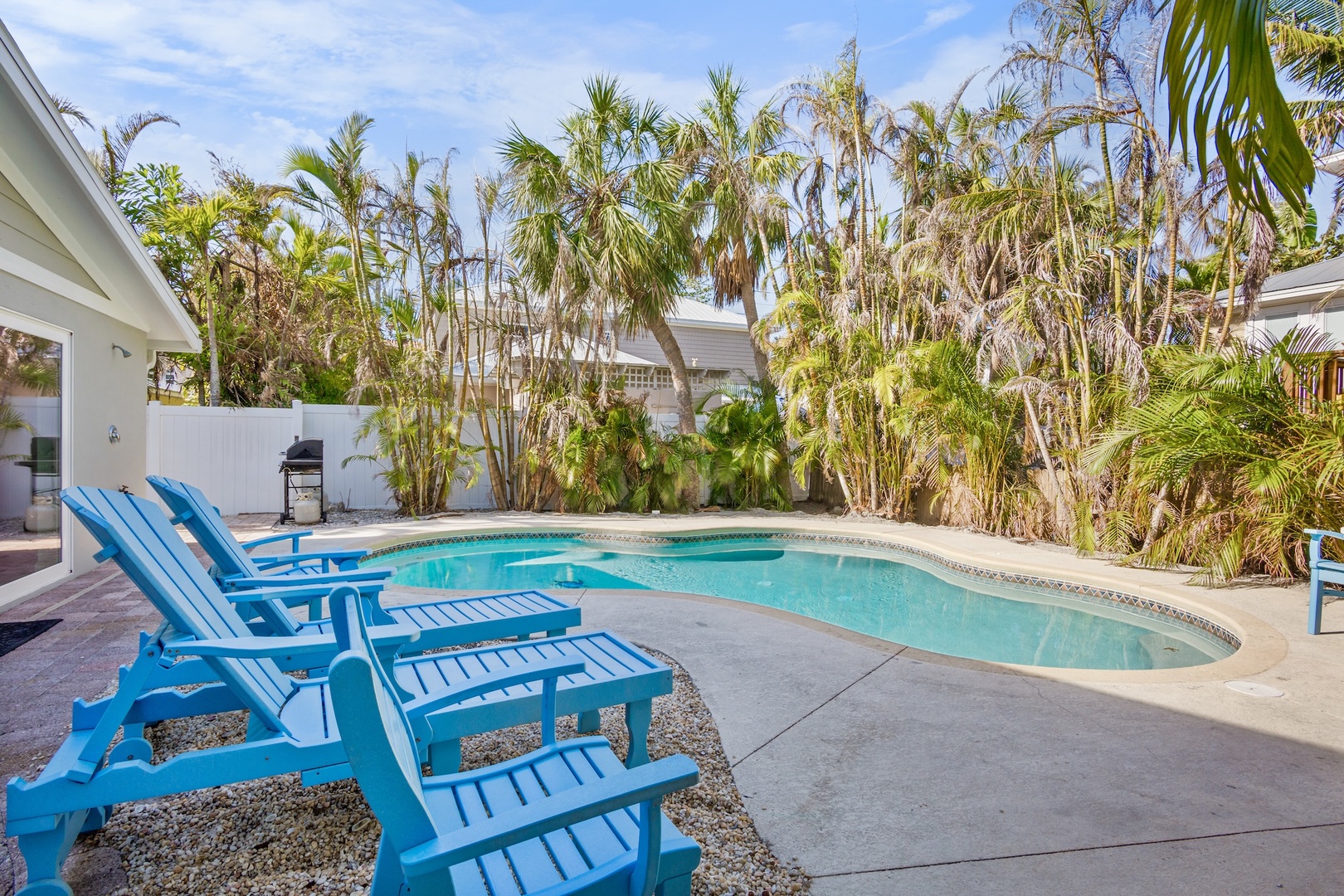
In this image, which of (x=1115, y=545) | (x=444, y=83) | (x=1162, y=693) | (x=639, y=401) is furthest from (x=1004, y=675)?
(x=444, y=83)

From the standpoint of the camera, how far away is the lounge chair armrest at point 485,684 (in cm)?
202

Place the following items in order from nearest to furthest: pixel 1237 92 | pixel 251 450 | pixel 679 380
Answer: pixel 1237 92 → pixel 251 450 → pixel 679 380

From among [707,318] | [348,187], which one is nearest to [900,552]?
[348,187]

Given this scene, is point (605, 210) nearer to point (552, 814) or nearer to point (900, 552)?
point (900, 552)

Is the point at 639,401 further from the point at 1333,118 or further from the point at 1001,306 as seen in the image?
the point at 1333,118

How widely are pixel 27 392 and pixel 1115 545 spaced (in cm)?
905

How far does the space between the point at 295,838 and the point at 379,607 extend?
1250mm

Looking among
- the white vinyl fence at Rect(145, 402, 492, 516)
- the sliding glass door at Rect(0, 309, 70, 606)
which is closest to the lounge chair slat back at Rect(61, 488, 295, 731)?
the sliding glass door at Rect(0, 309, 70, 606)

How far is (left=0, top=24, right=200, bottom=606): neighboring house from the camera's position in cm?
481

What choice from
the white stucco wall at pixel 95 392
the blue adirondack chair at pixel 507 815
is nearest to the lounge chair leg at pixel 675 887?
the blue adirondack chair at pixel 507 815

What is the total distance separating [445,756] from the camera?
2379 millimetres

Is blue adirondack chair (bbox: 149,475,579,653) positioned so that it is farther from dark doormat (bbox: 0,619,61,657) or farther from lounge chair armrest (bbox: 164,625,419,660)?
dark doormat (bbox: 0,619,61,657)

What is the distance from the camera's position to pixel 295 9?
8.18 m

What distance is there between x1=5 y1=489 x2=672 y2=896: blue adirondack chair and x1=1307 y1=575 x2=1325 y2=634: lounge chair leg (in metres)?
4.22
